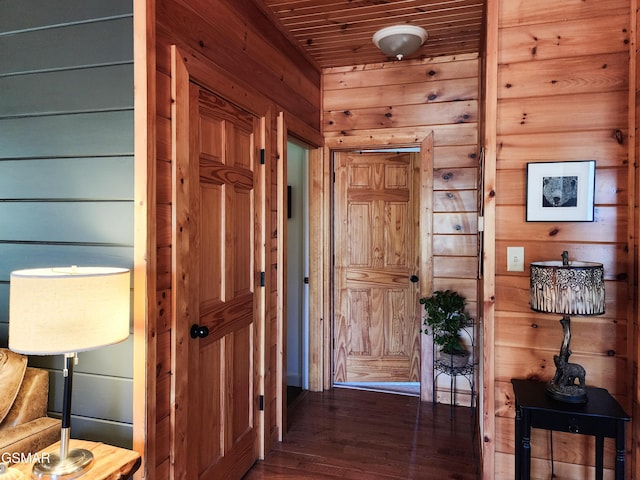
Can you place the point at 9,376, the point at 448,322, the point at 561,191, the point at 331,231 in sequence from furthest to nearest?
1. the point at 331,231
2. the point at 448,322
3. the point at 561,191
4. the point at 9,376

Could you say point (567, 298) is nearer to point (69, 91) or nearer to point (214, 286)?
point (214, 286)

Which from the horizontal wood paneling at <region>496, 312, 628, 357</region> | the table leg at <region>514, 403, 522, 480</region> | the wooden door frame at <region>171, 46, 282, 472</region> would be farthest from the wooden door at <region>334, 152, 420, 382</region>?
the table leg at <region>514, 403, 522, 480</region>

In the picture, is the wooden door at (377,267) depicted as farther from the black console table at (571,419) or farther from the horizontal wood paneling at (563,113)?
the black console table at (571,419)

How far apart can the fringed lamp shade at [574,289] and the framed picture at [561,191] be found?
38 centimetres

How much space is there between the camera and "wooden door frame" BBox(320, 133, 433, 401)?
3326 mm

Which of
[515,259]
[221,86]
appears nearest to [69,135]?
[221,86]

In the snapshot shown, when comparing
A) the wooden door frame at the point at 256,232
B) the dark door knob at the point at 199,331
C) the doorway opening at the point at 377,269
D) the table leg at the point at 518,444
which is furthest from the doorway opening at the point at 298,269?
the table leg at the point at 518,444

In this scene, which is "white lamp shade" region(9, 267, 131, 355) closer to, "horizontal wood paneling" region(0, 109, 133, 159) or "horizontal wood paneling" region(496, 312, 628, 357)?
"horizontal wood paneling" region(0, 109, 133, 159)

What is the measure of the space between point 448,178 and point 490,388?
1725 millimetres

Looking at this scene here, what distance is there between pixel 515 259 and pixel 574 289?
0.41 meters

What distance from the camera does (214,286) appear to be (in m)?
2.04

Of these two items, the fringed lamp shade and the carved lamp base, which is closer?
the fringed lamp shade

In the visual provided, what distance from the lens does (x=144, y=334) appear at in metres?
1.53

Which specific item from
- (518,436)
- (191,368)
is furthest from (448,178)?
(191,368)
